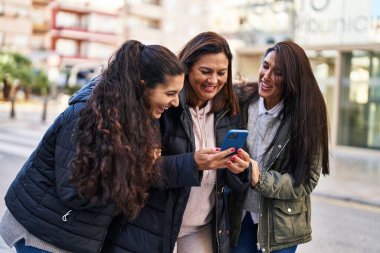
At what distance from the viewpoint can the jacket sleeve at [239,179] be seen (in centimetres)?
245

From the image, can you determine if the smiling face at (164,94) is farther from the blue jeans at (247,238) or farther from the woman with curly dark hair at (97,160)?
the blue jeans at (247,238)

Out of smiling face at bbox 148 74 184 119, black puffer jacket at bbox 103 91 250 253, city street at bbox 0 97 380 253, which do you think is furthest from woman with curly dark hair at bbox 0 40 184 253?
city street at bbox 0 97 380 253

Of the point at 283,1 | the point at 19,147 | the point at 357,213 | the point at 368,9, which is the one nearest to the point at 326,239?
the point at 357,213

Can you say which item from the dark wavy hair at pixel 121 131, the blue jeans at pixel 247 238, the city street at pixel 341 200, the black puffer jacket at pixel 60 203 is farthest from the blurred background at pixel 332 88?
the blue jeans at pixel 247 238

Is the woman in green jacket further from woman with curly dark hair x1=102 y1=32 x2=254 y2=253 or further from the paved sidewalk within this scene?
the paved sidewalk

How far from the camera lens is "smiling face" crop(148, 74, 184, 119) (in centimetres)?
207

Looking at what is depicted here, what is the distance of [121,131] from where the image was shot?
6.31 feet

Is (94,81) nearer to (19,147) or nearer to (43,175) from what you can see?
(43,175)

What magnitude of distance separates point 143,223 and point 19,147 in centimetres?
1132

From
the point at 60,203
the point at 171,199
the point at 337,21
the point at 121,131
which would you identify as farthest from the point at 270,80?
the point at 337,21

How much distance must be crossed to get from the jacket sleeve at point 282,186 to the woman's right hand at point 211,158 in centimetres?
36

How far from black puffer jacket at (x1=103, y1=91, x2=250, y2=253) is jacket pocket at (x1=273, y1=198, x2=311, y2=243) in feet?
0.81

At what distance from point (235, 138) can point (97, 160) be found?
564mm

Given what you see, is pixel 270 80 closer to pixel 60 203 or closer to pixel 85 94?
pixel 85 94
